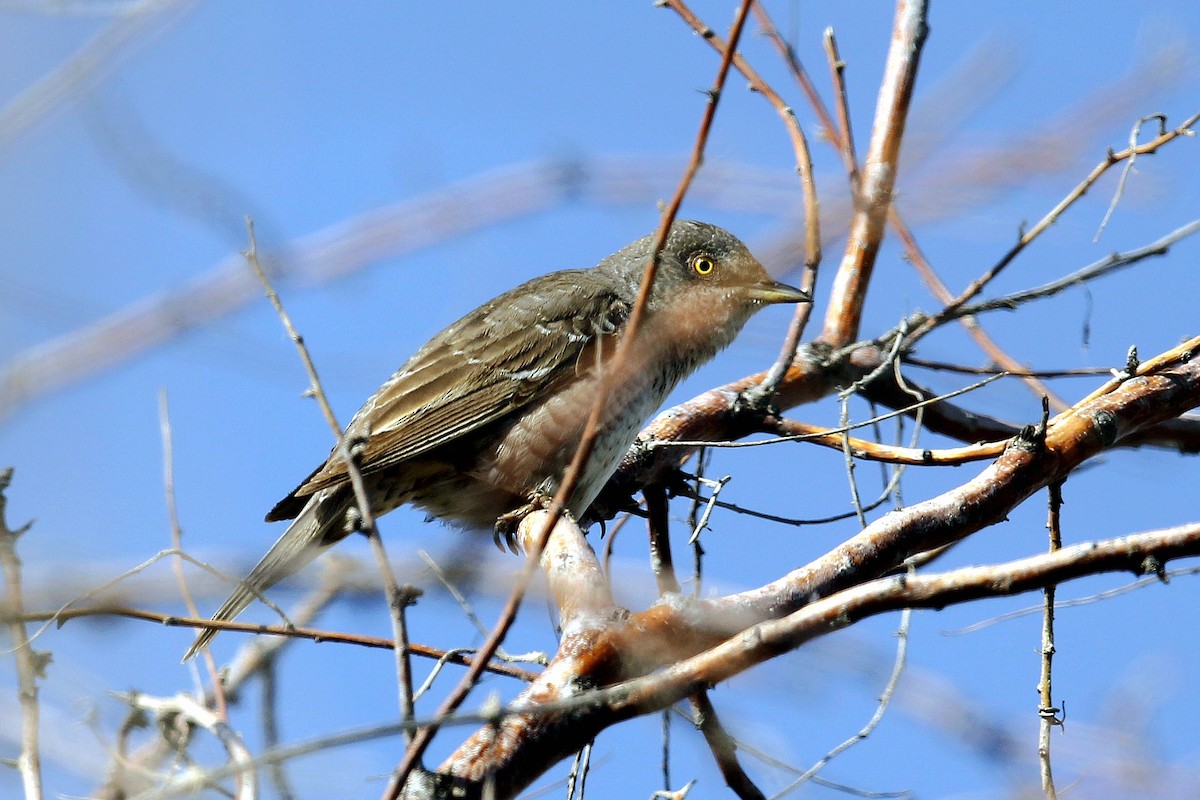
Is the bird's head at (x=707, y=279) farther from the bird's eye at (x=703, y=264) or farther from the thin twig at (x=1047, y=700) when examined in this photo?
the thin twig at (x=1047, y=700)

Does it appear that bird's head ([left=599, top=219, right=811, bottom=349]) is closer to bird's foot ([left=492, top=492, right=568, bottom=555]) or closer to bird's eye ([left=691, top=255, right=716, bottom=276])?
bird's eye ([left=691, top=255, right=716, bottom=276])

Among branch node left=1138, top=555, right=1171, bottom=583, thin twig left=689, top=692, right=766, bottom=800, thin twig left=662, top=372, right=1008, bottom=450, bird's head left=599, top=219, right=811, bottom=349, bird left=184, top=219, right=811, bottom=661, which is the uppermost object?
bird's head left=599, top=219, right=811, bottom=349

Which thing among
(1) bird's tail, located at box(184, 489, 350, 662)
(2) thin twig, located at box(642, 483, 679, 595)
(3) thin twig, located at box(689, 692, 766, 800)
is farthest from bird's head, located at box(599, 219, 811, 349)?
(3) thin twig, located at box(689, 692, 766, 800)

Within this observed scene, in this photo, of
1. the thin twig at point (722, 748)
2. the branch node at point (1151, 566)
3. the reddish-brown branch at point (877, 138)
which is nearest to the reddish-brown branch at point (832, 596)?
the branch node at point (1151, 566)

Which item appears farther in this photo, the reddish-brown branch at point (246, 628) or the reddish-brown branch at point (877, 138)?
the reddish-brown branch at point (877, 138)

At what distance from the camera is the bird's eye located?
5.63 m

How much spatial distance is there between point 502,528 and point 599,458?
69 centimetres

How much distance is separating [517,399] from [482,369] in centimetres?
24

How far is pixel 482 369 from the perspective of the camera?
5105mm

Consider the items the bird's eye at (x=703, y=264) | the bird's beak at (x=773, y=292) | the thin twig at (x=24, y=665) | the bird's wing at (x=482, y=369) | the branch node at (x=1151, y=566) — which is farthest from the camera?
the bird's eye at (x=703, y=264)

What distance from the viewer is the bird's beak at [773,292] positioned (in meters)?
5.24

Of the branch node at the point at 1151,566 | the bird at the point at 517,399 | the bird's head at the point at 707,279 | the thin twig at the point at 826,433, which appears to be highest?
the bird's head at the point at 707,279

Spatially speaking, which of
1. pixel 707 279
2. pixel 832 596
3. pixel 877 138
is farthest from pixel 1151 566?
pixel 707 279

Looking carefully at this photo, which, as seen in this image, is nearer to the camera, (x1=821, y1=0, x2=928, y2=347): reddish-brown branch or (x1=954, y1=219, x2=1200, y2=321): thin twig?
(x1=954, y1=219, x2=1200, y2=321): thin twig
